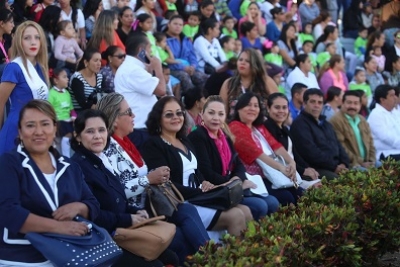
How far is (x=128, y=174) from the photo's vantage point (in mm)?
6812

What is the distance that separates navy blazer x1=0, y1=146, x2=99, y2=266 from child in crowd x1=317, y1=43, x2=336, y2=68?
36.9ft

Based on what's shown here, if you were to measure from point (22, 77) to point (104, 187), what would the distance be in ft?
6.40

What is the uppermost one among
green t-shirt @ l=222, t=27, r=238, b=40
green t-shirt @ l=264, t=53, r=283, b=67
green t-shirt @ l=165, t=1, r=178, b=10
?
green t-shirt @ l=165, t=1, r=178, b=10

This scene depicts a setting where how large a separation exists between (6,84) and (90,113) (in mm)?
1515

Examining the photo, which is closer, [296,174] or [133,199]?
[133,199]

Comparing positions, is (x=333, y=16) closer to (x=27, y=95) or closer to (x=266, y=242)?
(x=27, y=95)

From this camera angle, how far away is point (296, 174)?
29.4 ft

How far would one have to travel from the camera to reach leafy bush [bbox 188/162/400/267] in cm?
500

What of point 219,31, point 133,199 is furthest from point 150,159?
point 219,31

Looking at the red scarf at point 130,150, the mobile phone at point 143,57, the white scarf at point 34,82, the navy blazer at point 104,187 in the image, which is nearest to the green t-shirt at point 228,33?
the mobile phone at point 143,57

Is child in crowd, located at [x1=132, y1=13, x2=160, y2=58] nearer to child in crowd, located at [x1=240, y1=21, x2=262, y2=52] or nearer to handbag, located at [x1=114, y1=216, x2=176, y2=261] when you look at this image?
child in crowd, located at [x1=240, y1=21, x2=262, y2=52]

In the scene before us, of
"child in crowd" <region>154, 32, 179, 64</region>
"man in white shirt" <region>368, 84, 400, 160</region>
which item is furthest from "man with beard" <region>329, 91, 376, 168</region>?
"child in crowd" <region>154, 32, 179, 64</region>

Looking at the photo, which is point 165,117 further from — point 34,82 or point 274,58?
point 274,58

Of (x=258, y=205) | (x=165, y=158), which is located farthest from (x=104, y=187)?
(x=258, y=205)
